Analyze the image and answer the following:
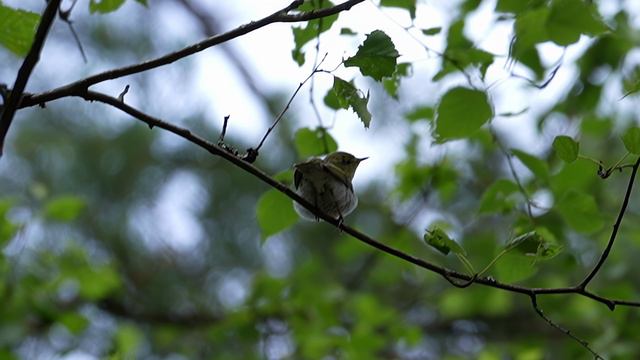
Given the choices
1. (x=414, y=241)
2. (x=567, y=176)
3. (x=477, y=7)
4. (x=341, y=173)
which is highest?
(x=414, y=241)

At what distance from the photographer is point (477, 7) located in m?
2.26

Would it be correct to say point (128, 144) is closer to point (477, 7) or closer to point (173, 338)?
point (173, 338)

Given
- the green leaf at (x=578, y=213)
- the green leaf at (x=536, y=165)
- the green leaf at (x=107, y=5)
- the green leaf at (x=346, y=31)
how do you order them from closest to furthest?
the green leaf at (x=107, y=5), the green leaf at (x=346, y=31), the green leaf at (x=578, y=213), the green leaf at (x=536, y=165)

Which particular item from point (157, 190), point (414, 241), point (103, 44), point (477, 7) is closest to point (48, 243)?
point (157, 190)

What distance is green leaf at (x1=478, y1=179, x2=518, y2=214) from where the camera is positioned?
193 cm

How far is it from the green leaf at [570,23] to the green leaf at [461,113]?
22 centimetres

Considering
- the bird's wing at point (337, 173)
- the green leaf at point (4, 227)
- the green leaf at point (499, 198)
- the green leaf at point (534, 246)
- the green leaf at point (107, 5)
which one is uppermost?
the green leaf at point (4, 227)

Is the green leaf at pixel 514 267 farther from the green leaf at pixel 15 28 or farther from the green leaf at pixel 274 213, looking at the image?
the green leaf at pixel 15 28

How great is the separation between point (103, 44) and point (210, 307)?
4.78ft

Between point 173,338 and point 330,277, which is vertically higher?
point 330,277

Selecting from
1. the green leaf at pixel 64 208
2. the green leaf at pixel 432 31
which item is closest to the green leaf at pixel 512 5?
the green leaf at pixel 432 31

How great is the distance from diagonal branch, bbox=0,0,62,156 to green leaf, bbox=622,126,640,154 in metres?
0.83

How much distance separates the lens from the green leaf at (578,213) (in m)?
1.87

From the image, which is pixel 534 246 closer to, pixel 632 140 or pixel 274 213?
pixel 632 140
